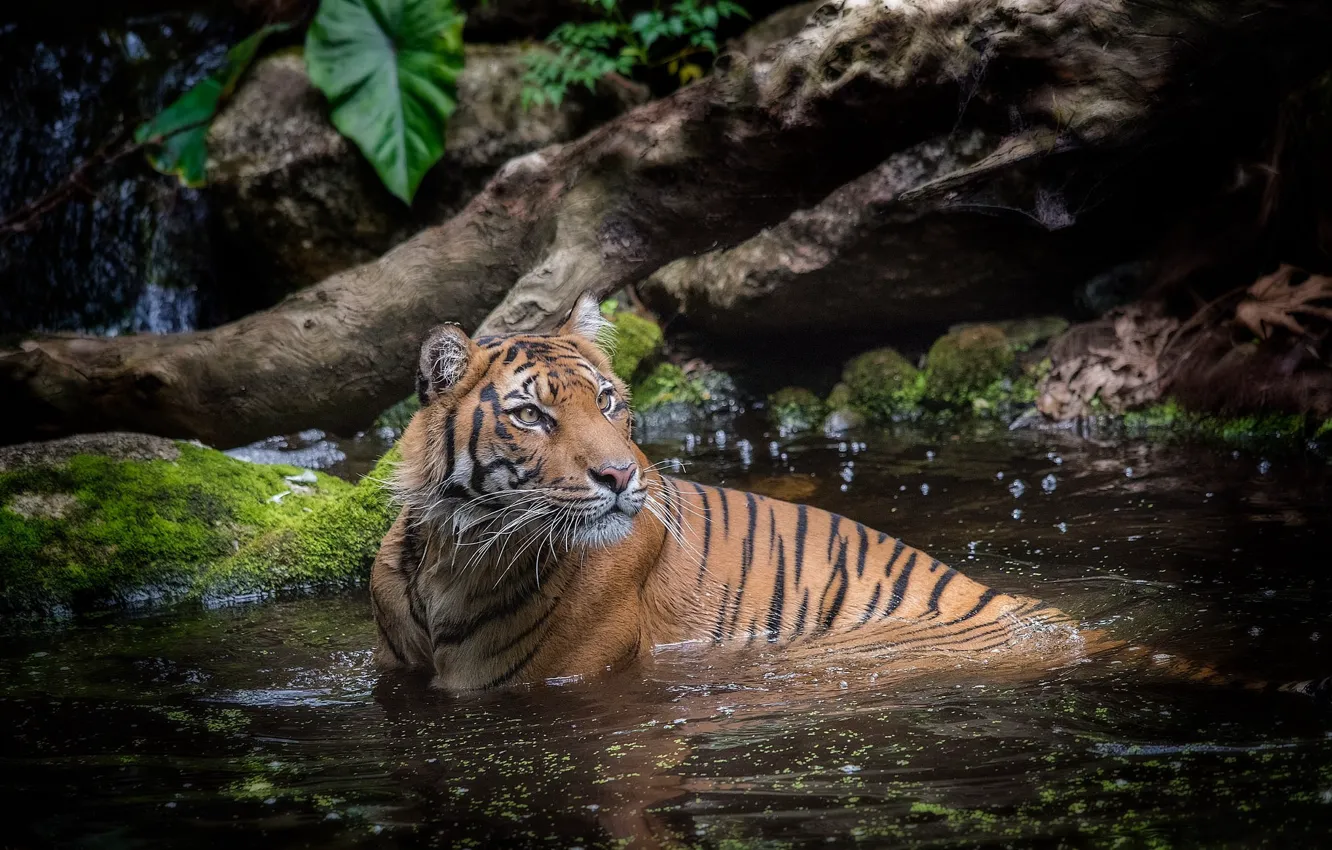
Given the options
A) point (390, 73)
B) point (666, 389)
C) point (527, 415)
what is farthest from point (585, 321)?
point (390, 73)

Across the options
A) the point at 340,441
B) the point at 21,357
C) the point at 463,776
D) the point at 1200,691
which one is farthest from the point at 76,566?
the point at 1200,691

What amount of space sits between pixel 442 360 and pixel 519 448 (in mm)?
389

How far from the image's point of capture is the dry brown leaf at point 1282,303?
694 centimetres

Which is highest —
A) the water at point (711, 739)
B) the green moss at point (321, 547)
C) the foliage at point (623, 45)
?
the foliage at point (623, 45)

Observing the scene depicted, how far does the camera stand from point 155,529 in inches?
210

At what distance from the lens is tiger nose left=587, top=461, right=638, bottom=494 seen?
3527 mm

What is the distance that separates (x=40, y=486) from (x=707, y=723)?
3.63 metres

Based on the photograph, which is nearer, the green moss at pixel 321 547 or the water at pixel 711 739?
the water at pixel 711 739

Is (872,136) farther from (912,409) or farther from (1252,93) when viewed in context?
(912,409)

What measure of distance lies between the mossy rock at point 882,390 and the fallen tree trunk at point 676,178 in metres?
4.09

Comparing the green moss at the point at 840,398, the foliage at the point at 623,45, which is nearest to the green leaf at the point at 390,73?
the foliage at the point at 623,45

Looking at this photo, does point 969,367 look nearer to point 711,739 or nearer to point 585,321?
point 585,321

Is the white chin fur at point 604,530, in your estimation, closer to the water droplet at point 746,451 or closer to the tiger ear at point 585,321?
the tiger ear at point 585,321

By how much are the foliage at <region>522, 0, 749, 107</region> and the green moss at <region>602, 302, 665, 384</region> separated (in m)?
1.94
